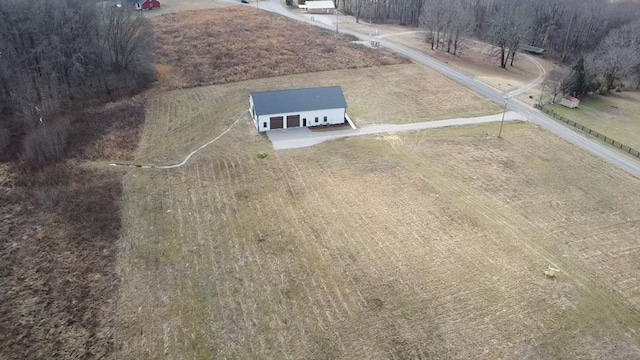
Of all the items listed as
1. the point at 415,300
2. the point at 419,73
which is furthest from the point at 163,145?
the point at 419,73

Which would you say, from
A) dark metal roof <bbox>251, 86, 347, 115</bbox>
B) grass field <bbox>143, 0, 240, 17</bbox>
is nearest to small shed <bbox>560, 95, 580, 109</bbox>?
dark metal roof <bbox>251, 86, 347, 115</bbox>

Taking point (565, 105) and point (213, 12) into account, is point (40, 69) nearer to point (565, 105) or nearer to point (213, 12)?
point (213, 12)

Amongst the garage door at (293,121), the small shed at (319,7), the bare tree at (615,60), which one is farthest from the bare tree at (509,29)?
the garage door at (293,121)

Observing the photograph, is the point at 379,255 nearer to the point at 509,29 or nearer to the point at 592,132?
the point at 592,132

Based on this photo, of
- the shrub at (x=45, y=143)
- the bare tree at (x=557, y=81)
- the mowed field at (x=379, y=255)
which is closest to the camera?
the mowed field at (x=379, y=255)

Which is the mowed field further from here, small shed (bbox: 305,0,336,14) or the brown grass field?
small shed (bbox: 305,0,336,14)

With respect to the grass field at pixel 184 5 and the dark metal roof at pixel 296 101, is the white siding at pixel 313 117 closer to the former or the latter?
the dark metal roof at pixel 296 101
